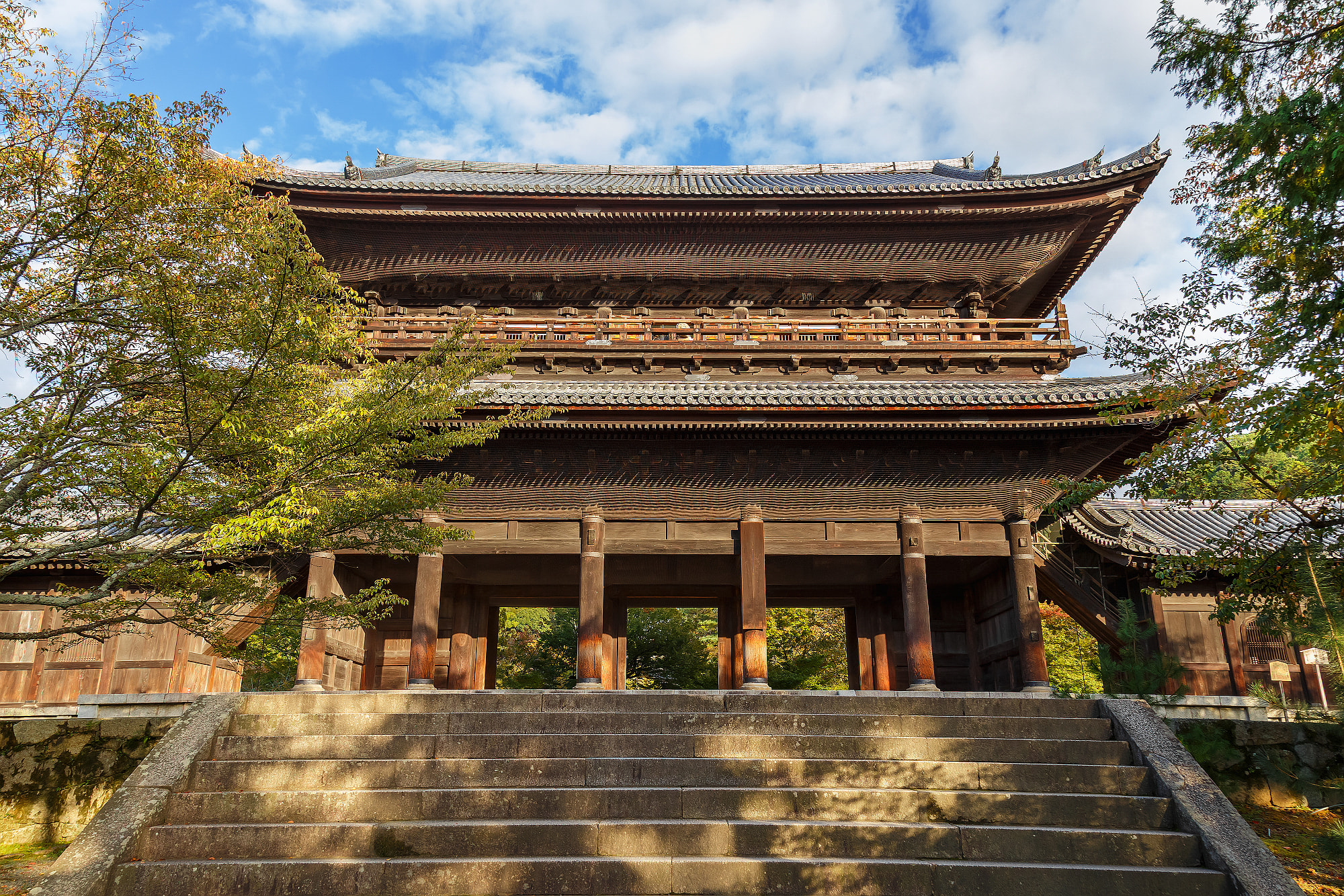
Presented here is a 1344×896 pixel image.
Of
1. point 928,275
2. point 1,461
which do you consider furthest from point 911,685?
point 1,461

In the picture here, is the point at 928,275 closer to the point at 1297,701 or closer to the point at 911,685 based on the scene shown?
the point at 911,685

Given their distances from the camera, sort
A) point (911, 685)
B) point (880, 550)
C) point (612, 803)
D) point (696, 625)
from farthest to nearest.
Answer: point (696, 625)
point (880, 550)
point (911, 685)
point (612, 803)

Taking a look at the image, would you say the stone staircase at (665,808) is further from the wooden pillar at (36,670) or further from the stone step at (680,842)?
the wooden pillar at (36,670)

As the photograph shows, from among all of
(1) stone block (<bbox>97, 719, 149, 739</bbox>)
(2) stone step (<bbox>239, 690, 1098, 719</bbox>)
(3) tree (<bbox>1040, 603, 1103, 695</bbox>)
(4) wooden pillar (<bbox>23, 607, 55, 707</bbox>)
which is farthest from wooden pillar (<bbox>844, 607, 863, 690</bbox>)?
(4) wooden pillar (<bbox>23, 607, 55, 707</bbox>)

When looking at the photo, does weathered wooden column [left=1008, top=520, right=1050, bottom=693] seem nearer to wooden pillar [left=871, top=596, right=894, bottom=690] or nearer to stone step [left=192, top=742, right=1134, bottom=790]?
wooden pillar [left=871, top=596, right=894, bottom=690]

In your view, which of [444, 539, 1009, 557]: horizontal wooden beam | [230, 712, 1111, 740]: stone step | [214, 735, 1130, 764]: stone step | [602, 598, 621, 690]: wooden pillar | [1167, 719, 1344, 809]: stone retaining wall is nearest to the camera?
[214, 735, 1130, 764]: stone step

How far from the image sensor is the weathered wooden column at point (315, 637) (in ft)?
37.6

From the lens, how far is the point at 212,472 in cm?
740

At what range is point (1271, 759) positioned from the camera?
800 cm

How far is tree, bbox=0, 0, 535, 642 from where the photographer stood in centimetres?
663

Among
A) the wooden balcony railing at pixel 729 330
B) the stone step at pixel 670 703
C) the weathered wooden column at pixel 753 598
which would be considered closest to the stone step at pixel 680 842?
the stone step at pixel 670 703

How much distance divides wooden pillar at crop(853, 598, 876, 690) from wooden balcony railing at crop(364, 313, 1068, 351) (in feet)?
15.6

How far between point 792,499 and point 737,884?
7024 millimetres

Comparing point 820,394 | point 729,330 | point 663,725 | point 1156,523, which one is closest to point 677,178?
point 729,330
